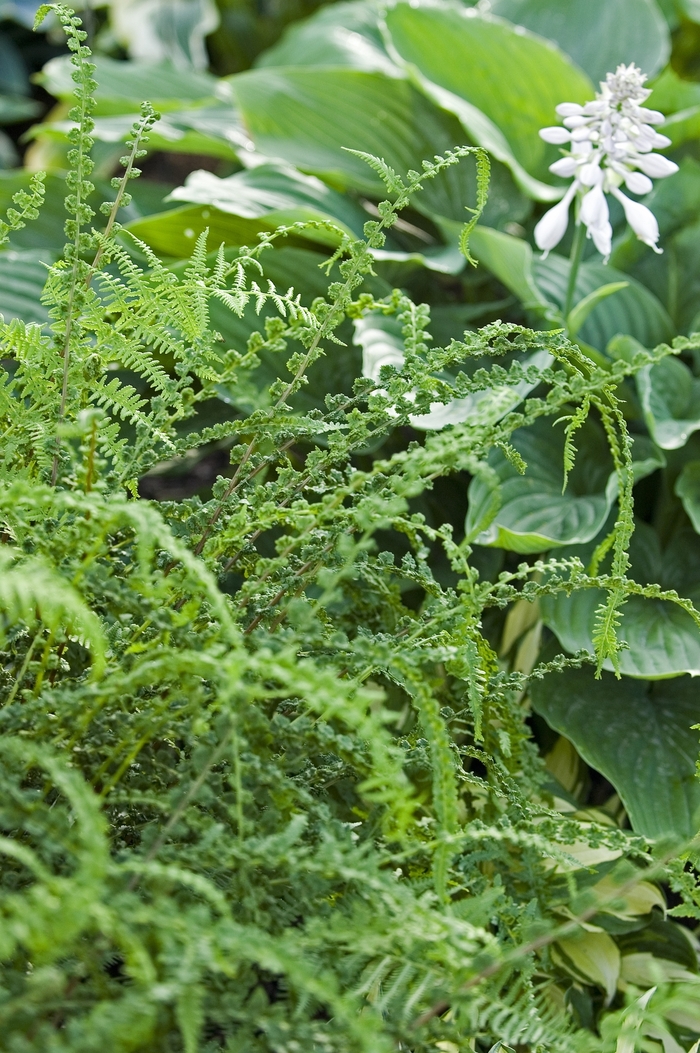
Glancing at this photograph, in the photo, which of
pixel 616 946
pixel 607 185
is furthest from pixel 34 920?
pixel 607 185

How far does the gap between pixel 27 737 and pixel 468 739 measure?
430 millimetres

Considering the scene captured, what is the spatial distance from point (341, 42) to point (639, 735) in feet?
3.97

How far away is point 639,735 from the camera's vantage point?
3.07 feet

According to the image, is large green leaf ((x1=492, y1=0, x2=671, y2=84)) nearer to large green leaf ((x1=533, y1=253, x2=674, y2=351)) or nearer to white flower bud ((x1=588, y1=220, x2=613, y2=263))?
large green leaf ((x1=533, y1=253, x2=674, y2=351))

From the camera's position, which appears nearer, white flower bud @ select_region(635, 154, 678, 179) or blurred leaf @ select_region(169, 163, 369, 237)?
white flower bud @ select_region(635, 154, 678, 179)

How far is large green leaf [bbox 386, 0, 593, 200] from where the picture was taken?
1.30 m

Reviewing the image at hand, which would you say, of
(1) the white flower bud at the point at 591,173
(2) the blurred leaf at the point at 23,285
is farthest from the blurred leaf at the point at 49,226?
(1) the white flower bud at the point at 591,173

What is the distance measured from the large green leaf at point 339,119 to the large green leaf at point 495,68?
2.0 inches

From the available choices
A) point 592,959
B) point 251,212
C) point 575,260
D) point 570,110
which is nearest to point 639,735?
point 592,959

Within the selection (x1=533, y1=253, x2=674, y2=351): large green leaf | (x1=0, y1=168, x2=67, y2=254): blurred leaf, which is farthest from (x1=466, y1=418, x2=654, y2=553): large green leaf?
(x1=0, y1=168, x2=67, y2=254): blurred leaf

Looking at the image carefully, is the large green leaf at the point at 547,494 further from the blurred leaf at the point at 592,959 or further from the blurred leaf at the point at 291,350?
the blurred leaf at the point at 592,959

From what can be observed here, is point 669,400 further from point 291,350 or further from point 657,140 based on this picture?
point 291,350

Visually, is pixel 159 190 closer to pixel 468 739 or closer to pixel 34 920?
pixel 468 739

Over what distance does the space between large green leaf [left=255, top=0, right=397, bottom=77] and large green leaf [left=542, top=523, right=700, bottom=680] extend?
839 mm
